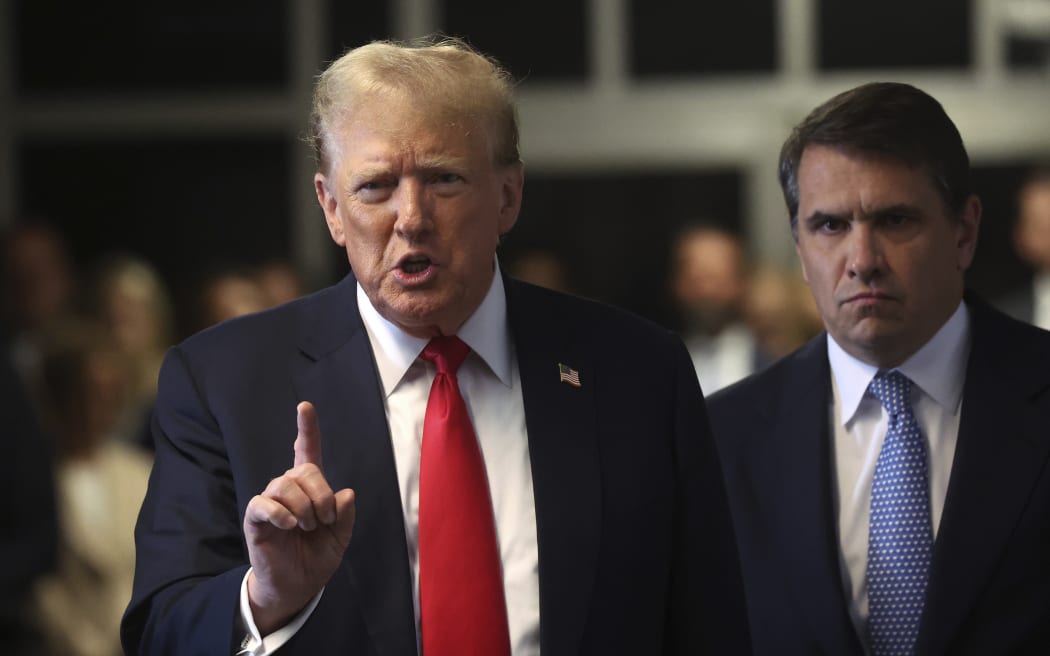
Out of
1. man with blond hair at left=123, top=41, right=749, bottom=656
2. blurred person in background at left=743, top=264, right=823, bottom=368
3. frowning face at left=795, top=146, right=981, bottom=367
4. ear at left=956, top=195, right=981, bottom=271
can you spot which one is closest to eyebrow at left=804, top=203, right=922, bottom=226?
frowning face at left=795, top=146, right=981, bottom=367

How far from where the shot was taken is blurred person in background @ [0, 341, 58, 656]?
466cm

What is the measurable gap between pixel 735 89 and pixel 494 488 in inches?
342

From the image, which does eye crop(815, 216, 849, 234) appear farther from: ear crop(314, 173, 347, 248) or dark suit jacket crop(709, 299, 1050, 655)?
ear crop(314, 173, 347, 248)

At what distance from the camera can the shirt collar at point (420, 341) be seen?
2691mm

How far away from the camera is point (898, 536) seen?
2.91m

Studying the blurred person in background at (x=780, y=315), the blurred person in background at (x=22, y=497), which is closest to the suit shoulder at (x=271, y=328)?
the blurred person in background at (x=22, y=497)

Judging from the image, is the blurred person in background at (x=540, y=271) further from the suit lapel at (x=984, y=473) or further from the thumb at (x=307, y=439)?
the thumb at (x=307, y=439)

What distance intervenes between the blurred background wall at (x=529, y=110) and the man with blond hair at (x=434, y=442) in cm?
812

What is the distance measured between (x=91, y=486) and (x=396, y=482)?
139 inches

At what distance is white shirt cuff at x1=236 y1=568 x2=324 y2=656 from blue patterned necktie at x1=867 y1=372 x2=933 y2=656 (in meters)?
1.00

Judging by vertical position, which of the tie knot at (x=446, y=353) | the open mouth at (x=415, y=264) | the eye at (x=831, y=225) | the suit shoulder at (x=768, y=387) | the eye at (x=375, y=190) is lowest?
the suit shoulder at (x=768, y=387)

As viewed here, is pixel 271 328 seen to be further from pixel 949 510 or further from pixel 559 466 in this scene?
pixel 949 510

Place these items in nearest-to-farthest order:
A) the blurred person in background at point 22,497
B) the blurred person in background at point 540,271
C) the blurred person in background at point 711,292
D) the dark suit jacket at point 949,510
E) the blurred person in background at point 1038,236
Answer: the dark suit jacket at point 949,510 → the blurred person in background at point 22,497 → the blurred person in background at point 1038,236 → the blurred person in background at point 711,292 → the blurred person in background at point 540,271

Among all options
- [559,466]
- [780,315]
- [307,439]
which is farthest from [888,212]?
[780,315]
